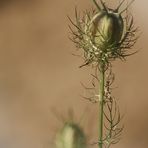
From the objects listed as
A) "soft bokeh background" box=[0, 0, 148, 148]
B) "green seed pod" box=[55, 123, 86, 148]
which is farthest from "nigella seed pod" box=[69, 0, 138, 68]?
"soft bokeh background" box=[0, 0, 148, 148]

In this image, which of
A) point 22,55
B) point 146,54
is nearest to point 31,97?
point 22,55

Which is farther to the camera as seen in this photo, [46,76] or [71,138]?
[46,76]

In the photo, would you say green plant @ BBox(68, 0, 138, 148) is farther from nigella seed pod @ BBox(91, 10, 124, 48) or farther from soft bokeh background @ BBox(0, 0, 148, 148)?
soft bokeh background @ BBox(0, 0, 148, 148)

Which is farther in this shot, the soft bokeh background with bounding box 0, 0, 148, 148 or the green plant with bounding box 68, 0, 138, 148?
the soft bokeh background with bounding box 0, 0, 148, 148

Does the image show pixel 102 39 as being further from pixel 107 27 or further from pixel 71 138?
pixel 71 138

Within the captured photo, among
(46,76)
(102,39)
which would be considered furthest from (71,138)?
(46,76)

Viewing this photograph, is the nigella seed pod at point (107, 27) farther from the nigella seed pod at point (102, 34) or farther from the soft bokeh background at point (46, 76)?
the soft bokeh background at point (46, 76)
